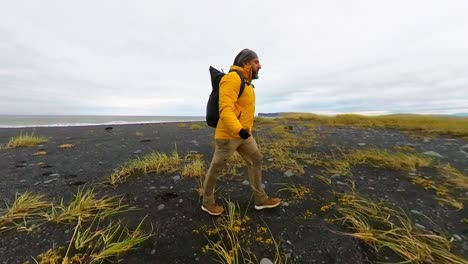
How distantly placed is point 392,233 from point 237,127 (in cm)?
254

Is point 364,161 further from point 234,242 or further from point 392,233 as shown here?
point 234,242

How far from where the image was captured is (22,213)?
352cm

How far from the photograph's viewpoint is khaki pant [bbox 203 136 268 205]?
3469mm

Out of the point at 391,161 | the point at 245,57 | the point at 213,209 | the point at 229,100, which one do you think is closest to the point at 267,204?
the point at 213,209

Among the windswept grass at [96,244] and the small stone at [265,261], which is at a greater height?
the windswept grass at [96,244]

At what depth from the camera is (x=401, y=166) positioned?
6.00 meters

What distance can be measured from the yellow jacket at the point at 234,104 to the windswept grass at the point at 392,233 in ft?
7.14

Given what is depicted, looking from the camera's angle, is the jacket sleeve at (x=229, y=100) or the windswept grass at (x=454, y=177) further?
the windswept grass at (x=454, y=177)

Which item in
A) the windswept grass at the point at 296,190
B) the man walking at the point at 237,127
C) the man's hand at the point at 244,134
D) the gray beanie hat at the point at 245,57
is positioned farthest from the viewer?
the windswept grass at the point at 296,190

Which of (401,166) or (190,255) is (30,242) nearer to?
(190,255)

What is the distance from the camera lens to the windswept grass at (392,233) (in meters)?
2.69

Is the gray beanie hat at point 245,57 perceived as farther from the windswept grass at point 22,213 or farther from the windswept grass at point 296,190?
the windswept grass at point 22,213

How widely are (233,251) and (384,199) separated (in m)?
3.23

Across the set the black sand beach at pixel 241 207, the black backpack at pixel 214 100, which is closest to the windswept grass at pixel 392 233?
the black sand beach at pixel 241 207
